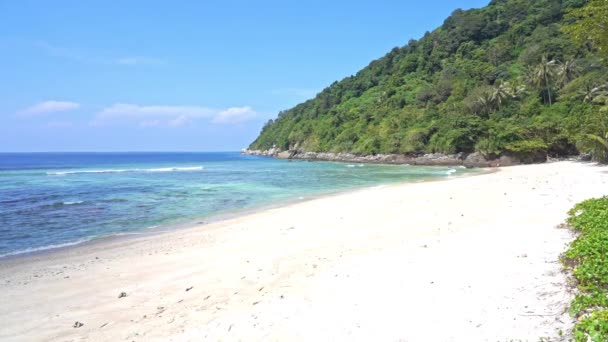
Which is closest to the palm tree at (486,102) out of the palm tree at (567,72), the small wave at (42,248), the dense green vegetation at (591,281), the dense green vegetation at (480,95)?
the dense green vegetation at (480,95)

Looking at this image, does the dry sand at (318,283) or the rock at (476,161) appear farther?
the rock at (476,161)

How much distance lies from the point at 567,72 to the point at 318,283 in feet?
244

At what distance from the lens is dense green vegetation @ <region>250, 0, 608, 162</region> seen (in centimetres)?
5112

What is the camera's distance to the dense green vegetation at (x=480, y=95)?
168 ft

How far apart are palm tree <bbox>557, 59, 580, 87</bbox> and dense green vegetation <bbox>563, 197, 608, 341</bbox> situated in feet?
229

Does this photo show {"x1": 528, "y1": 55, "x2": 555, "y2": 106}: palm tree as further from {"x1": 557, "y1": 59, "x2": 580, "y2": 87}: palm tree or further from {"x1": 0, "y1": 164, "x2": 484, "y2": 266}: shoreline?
{"x1": 0, "y1": 164, "x2": 484, "y2": 266}: shoreline

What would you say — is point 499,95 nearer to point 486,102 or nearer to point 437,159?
point 486,102

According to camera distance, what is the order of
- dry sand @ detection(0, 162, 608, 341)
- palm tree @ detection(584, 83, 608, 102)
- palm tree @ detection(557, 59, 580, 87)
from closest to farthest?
dry sand @ detection(0, 162, 608, 341) → palm tree @ detection(584, 83, 608, 102) → palm tree @ detection(557, 59, 580, 87)

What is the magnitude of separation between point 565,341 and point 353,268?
440 cm

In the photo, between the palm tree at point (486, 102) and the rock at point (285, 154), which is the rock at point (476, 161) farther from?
the rock at point (285, 154)

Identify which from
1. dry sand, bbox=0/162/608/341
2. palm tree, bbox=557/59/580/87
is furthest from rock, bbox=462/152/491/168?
dry sand, bbox=0/162/608/341

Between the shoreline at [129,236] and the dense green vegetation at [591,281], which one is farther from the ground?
the dense green vegetation at [591,281]

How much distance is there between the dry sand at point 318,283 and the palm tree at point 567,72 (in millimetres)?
61883

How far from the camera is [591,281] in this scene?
4.79 metres
